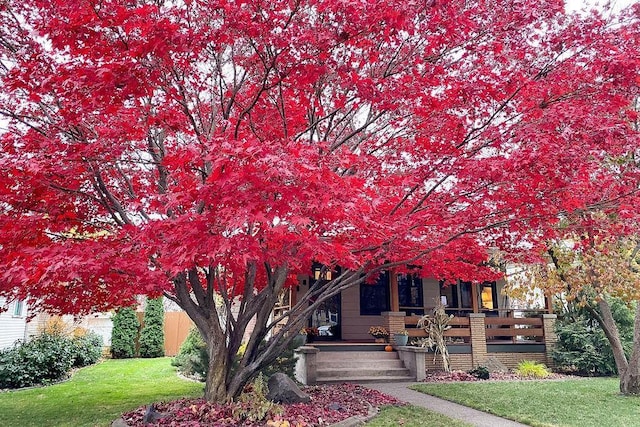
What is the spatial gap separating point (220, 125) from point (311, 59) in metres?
2.05

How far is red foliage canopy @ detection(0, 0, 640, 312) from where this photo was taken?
14.4ft

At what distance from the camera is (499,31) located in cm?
577

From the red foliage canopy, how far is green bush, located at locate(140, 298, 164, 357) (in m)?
11.7

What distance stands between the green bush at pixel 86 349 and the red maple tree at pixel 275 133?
26.7 ft

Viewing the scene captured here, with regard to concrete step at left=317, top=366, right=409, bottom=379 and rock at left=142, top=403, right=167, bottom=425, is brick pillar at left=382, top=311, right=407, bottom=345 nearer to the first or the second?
concrete step at left=317, top=366, right=409, bottom=379

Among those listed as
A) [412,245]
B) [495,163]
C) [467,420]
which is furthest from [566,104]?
[467,420]

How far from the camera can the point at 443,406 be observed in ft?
23.5

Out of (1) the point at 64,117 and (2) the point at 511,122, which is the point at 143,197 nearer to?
(1) the point at 64,117

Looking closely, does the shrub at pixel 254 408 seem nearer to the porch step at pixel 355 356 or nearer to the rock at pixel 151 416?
the rock at pixel 151 416

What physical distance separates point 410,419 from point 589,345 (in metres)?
7.76

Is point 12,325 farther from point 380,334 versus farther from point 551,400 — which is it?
point 551,400

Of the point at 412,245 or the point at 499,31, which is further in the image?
the point at 412,245

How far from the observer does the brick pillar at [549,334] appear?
12449 millimetres

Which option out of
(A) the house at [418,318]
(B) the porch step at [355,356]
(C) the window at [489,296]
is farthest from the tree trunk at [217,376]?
(C) the window at [489,296]
